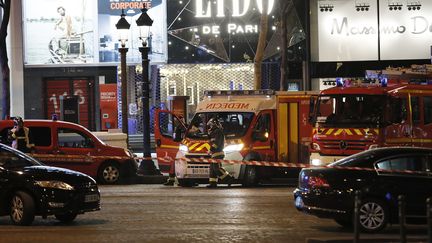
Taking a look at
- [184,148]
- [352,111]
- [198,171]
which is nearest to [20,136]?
[184,148]

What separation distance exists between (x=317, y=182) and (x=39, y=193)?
14.9 ft

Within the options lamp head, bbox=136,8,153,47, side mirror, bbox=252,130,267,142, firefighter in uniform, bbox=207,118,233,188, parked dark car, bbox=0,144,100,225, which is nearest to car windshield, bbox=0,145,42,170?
parked dark car, bbox=0,144,100,225

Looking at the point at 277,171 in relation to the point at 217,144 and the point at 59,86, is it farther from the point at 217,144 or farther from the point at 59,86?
the point at 59,86

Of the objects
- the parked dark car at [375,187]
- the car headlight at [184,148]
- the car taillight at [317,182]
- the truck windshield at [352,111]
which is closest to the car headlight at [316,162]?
the truck windshield at [352,111]

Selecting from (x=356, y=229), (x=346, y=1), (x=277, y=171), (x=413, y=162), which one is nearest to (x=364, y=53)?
(x=346, y=1)

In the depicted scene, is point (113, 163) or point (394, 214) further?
point (113, 163)

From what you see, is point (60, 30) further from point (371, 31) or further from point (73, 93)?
point (371, 31)

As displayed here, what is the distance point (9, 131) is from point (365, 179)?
12105 millimetres

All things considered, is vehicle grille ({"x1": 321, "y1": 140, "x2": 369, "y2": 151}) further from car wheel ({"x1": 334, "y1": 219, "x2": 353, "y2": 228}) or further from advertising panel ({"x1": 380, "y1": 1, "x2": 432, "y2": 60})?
advertising panel ({"x1": 380, "y1": 1, "x2": 432, "y2": 60})

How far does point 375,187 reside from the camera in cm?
1355

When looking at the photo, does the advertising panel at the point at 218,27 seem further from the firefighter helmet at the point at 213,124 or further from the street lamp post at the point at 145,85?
the firefighter helmet at the point at 213,124

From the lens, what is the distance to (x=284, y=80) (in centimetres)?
3112

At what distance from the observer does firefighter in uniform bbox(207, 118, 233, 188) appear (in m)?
22.0

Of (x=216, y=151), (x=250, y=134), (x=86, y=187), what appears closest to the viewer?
(x=86, y=187)
